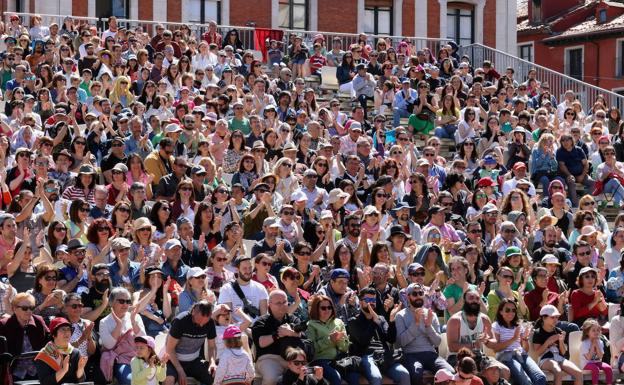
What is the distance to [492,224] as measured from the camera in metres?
19.5

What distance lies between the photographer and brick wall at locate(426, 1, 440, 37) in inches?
1635

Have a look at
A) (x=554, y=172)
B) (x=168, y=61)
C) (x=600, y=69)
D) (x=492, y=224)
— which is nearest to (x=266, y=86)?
(x=168, y=61)

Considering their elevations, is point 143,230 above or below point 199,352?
above

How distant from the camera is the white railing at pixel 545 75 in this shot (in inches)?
1288

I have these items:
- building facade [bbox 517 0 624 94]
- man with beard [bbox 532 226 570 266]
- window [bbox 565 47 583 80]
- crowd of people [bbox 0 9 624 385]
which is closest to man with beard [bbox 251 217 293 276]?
crowd of people [bbox 0 9 624 385]

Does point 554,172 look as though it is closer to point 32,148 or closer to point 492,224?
point 492,224

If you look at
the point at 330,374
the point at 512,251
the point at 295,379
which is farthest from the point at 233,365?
the point at 512,251

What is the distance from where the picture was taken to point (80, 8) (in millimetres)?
36312

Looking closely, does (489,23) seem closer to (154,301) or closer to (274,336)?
(154,301)

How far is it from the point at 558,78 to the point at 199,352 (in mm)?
21530

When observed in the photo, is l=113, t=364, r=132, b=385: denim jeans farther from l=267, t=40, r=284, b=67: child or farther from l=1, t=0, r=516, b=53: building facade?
l=1, t=0, r=516, b=53: building facade

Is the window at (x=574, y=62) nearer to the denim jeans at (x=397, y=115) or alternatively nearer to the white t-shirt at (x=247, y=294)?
the denim jeans at (x=397, y=115)

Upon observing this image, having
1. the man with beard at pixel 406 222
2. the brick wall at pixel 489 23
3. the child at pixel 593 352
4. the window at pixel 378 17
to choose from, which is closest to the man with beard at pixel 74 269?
the man with beard at pixel 406 222

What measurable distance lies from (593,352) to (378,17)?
1020 inches
